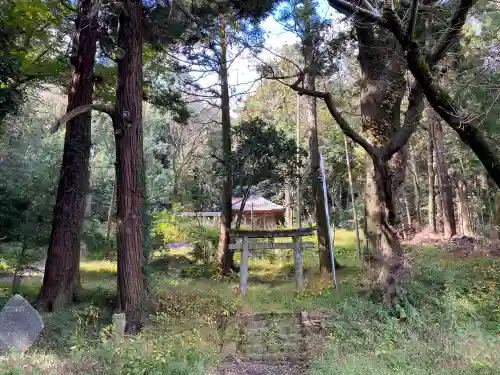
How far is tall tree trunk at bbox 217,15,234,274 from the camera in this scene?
441 inches

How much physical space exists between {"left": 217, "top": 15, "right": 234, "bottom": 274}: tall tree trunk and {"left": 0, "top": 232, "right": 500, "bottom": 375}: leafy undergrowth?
4.32 ft

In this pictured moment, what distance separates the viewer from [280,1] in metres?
8.77

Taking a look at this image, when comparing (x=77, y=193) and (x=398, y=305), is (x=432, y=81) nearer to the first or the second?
(x=398, y=305)

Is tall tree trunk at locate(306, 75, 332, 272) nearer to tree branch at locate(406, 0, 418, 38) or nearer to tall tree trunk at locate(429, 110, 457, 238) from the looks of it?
tree branch at locate(406, 0, 418, 38)

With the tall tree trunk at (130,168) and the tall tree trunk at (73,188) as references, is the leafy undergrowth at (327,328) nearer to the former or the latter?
the tall tree trunk at (130,168)

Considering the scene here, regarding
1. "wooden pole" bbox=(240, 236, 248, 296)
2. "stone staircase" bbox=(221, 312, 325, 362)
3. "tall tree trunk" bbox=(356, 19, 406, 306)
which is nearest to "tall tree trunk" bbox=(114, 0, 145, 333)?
"stone staircase" bbox=(221, 312, 325, 362)

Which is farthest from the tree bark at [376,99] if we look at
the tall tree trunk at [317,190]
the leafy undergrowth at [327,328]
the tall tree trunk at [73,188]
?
the tall tree trunk at [73,188]

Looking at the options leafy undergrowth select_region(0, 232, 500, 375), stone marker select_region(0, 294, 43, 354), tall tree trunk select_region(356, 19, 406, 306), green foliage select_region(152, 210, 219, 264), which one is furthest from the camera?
green foliage select_region(152, 210, 219, 264)

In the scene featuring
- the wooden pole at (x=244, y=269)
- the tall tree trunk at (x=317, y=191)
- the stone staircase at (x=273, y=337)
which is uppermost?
the tall tree trunk at (x=317, y=191)

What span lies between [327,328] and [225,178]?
19.7 feet

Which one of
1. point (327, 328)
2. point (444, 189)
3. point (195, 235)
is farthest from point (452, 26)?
point (444, 189)

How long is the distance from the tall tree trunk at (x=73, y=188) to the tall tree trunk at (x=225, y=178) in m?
3.76

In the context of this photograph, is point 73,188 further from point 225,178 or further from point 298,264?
point 298,264

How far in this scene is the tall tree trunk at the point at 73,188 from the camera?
7762 millimetres
